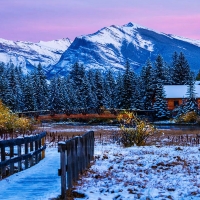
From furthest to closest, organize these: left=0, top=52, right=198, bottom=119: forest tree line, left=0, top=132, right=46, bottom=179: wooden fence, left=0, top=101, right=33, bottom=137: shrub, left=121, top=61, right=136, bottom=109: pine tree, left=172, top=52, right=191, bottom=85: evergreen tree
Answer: left=172, top=52, right=191, bottom=85: evergreen tree → left=121, top=61, right=136, bottom=109: pine tree → left=0, top=52, right=198, bottom=119: forest tree line → left=0, top=101, right=33, bottom=137: shrub → left=0, top=132, right=46, bottom=179: wooden fence

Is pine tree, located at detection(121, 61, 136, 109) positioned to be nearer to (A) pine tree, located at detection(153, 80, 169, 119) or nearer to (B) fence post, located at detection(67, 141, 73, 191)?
(A) pine tree, located at detection(153, 80, 169, 119)

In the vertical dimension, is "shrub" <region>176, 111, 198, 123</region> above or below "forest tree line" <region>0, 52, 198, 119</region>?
below

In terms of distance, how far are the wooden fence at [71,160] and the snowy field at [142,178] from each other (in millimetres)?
304

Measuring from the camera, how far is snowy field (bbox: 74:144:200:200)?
10664 millimetres

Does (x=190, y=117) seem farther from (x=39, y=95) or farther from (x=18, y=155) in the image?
(x=18, y=155)

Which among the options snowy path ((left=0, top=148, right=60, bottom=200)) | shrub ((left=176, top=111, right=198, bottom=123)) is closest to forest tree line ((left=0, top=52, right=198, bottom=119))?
shrub ((left=176, top=111, right=198, bottom=123))

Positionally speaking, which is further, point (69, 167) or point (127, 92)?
point (127, 92)

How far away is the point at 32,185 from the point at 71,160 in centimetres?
127

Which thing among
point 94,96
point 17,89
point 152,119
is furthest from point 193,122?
point 17,89

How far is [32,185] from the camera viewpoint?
11305 millimetres

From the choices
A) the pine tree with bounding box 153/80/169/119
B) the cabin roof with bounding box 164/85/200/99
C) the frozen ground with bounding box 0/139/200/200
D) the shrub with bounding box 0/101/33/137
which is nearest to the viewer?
the frozen ground with bounding box 0/139/200/200

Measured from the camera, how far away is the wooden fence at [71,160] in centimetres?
1015

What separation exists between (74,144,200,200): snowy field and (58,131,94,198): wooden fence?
0.30 meters

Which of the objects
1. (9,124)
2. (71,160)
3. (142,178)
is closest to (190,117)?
(9,124)
